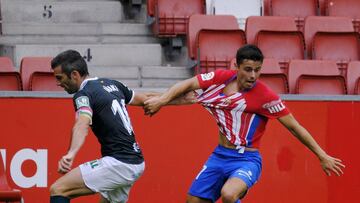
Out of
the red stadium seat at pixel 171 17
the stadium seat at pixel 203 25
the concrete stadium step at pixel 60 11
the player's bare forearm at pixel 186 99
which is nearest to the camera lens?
the player's bare forearm at pixel 186 99

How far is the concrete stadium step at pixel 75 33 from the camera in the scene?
554 inches

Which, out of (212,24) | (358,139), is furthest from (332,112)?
(212,24)

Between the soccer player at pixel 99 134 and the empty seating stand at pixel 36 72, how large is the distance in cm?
246

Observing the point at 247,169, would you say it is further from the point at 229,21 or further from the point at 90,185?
the point at 229,21

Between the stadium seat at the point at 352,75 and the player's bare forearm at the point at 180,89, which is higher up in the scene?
the player's bare forearm at the point at 180,89

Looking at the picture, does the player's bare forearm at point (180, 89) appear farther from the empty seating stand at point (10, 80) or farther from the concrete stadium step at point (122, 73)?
the concrete stadium step at point (122, 73)

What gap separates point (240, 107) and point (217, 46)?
3.50 metres

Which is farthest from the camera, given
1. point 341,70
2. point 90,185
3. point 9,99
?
point 341,70

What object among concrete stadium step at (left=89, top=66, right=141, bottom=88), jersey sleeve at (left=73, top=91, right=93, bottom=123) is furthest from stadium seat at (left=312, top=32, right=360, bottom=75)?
jersey sleeve at (left=73, top=91, right=93, bottom=123)

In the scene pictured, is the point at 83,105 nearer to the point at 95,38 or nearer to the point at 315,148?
the point at 315,148

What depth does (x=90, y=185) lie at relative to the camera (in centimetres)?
972

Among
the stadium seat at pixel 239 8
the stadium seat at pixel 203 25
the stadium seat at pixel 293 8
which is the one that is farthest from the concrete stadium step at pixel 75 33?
the stadium seat at pixel 293 8

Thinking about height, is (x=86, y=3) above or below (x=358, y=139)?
above

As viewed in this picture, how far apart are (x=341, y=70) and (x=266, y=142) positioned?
2.47 metres
